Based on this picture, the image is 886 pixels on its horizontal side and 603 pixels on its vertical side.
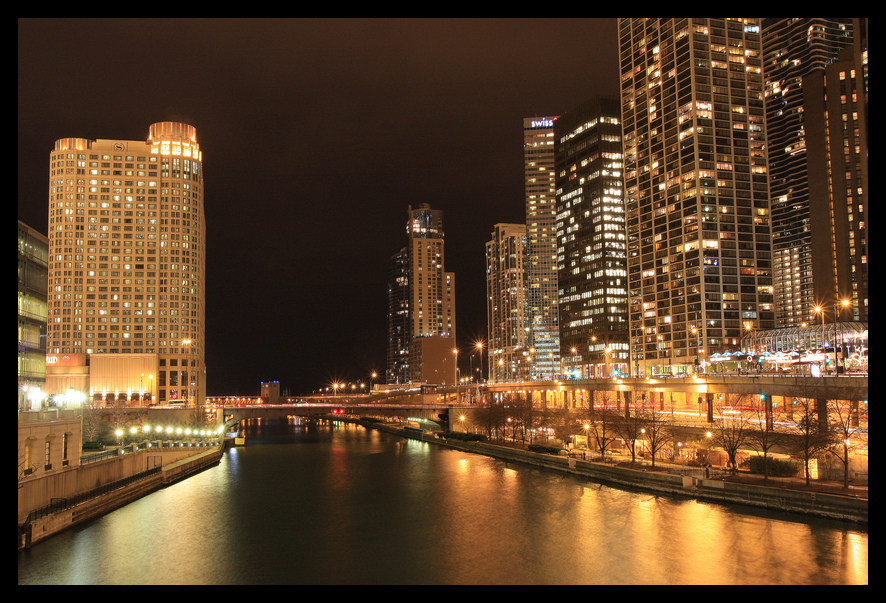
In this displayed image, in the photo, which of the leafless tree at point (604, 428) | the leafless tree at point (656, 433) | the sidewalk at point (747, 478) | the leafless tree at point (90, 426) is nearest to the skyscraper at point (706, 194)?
the leafless tree at point (604, 428)

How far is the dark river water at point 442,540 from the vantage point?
2992 cm

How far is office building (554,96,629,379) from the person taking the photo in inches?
6594

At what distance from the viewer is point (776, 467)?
46.7 meters

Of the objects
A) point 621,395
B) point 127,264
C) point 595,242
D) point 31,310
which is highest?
point 595,242

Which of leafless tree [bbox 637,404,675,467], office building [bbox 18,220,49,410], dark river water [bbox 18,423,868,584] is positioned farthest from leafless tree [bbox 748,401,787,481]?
office building [bbox 18,220,49,410]

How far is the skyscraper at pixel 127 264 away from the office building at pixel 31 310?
253ft

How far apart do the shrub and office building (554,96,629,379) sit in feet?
371

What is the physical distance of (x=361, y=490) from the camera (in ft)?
176

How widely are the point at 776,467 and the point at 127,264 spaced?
431 ft

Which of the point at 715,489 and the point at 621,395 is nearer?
the point at 715,489

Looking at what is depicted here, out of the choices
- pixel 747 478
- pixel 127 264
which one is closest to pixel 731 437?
pixel 747 478

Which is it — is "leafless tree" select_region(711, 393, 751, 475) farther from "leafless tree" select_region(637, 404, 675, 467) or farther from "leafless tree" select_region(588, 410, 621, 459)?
"leafless tree" select_region(588, 410, 621, 459)

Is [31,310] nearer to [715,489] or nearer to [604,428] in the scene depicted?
[604,428]
